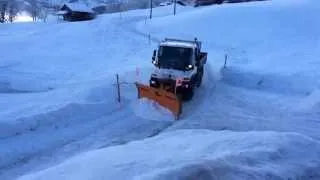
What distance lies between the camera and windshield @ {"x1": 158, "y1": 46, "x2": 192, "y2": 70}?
22.0 meters

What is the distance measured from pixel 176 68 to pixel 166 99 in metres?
2.61

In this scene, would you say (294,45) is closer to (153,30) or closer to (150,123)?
(153,30)

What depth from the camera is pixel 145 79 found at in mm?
27109

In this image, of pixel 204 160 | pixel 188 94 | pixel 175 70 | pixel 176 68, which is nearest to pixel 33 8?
pixel 176 68

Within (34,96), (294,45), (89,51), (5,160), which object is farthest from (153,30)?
(5,160)

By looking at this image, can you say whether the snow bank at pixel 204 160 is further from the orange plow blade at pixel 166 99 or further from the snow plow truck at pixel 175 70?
the snow plow truck at pixel 175 70

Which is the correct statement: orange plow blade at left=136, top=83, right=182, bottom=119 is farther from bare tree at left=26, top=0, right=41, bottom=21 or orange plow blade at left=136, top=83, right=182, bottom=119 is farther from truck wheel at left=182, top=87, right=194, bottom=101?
bare tree at left=26, top=0, right=41, bottom=21

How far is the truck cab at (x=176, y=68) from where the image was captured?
21.5 meters

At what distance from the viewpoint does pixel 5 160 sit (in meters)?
14.7

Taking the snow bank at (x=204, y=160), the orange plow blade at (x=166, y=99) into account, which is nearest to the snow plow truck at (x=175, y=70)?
the orange plow blade at (x=166, y=99)

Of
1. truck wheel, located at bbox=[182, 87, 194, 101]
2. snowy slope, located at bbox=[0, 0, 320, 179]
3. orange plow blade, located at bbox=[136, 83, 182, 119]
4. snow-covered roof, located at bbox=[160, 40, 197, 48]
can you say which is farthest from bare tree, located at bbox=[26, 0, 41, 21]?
orange plow blade, located at bbox=[136, 83, 182, 119]

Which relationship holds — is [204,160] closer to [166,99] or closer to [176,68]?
[166,99]

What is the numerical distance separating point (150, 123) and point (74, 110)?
3.02 metres

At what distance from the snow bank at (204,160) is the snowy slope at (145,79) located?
106 mm
